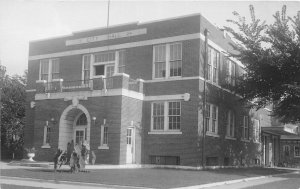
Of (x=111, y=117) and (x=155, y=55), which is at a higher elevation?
(x=155, y=55)

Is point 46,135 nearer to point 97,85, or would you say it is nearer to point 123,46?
point 97,85

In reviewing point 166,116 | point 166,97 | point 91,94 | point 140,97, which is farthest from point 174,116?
point 91,94

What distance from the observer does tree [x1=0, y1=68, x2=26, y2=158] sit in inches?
1425

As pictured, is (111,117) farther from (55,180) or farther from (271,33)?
(271,33)

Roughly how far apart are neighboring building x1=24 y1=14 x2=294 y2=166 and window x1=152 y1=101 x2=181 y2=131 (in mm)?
63

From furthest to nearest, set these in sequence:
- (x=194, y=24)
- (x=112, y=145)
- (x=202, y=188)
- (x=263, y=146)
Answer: (x=263, y=146), (x=194, y=24), (x=112, y=145), (x=202, y=188)

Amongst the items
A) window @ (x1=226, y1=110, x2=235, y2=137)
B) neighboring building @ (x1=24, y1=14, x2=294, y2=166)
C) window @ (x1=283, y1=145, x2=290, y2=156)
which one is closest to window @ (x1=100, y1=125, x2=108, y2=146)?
neighboring building @ (x1=24, y1=14, x2=294, y2=166)

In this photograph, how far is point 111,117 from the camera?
83.4ft

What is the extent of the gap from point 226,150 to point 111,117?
A: 9.61 meters

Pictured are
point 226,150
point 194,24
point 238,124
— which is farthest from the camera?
point 238,124

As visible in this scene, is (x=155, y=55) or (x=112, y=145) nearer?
(x=112, y=145)

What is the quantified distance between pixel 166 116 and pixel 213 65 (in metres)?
5.03

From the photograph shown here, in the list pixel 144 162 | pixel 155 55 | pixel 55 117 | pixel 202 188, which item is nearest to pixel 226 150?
pixel 144 162

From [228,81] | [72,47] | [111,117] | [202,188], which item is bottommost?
[202,188]
